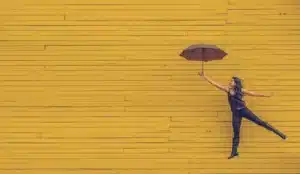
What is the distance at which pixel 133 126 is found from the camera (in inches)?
499

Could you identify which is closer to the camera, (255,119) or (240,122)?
(255,119)

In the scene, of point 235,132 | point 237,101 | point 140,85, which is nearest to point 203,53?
point 237,101

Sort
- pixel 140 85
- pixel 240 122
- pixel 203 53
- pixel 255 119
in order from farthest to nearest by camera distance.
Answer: pixel 140 85 < pixel 240 122 < pixel 255 119 < pixel 203 53

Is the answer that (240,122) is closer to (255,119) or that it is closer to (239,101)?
(255,119)

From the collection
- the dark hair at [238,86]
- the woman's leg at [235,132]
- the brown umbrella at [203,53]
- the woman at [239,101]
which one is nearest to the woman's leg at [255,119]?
the woman at [239,101]

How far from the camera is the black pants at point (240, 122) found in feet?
39.8

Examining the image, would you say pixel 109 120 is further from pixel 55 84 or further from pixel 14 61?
pixel 14 61

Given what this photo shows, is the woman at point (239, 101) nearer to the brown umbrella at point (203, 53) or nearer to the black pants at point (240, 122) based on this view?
the black pants at point (240, 122)

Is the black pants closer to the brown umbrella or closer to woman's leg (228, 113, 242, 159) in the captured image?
woman's leg (228, 113, 242, 159)

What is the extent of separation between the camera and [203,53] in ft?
39.2

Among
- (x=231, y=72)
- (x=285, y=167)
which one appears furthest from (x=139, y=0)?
(x=285, y=167)

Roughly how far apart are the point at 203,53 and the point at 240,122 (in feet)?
5.20

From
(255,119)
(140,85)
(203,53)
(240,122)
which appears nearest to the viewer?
(203,53)

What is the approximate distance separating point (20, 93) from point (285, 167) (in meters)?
5.53
